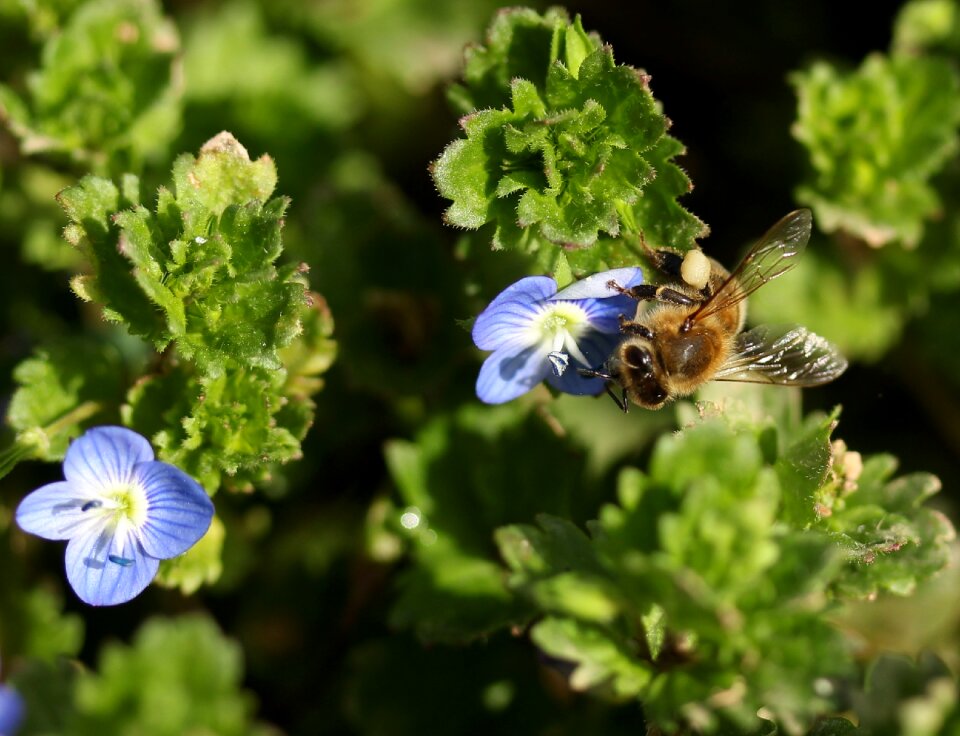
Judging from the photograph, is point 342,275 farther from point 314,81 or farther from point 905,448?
point 905,448

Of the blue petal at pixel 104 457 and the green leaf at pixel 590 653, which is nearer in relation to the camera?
the green leaf at pixel 590 653

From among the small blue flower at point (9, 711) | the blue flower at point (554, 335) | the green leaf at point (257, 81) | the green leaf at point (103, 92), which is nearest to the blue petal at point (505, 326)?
the blue flower at point (554, 335)

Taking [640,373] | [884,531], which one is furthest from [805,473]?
[640,373]

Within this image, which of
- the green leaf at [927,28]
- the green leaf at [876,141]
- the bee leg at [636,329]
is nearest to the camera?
the bee leg at [636,329]

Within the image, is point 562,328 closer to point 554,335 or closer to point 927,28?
point 554,335

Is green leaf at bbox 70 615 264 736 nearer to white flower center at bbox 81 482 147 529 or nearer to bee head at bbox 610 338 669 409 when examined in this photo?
white flower center at bbox 81 482 147 529

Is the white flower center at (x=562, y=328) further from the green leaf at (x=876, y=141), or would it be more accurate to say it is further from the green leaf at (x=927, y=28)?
the green leaf at (x=927, y=28)

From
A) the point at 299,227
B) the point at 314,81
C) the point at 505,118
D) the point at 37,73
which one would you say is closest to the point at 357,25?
the point at 314,81

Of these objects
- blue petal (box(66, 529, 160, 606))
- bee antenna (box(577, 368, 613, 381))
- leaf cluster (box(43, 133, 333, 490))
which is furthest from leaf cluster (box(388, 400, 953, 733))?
blue petal (box(66, 529, 160, 606))
